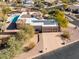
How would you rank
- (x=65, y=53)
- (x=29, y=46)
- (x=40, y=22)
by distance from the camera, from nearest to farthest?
(x=29, y=46)
(x=65, y=53)
(x=40, y=22)

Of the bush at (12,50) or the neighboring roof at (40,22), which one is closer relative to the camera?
the bush at (12,50)

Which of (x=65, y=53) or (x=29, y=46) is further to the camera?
(x=65, y=53)

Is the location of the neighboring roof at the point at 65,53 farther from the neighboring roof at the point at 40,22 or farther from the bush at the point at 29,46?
the neighboring roof at the point at 40,22

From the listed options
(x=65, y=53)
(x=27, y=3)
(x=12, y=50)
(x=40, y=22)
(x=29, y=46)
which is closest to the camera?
(x=12, y=50)

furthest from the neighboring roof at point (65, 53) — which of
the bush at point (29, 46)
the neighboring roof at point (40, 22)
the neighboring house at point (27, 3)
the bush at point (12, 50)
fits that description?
the neighboring house at point (27, 3)

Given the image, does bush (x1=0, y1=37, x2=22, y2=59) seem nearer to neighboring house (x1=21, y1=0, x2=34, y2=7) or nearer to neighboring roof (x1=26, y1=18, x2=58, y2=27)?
neighboring roof (x1=26, y1=18, x2=58, y2=27)

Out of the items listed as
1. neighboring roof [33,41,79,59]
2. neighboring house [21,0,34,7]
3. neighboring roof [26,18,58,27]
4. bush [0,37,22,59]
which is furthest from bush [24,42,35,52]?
neighboring house [21,0,34,7]

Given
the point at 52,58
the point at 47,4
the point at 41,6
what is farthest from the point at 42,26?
the point at 47,4

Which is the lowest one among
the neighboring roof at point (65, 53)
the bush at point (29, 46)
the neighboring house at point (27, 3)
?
the neighboring roof at point (65, 53)

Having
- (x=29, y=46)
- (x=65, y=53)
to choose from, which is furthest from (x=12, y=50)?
(x=65, y=53)

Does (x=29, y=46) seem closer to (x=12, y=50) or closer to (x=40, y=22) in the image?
(x=12, y=50)

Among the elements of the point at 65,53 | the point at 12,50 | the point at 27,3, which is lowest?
the point at 65,53
